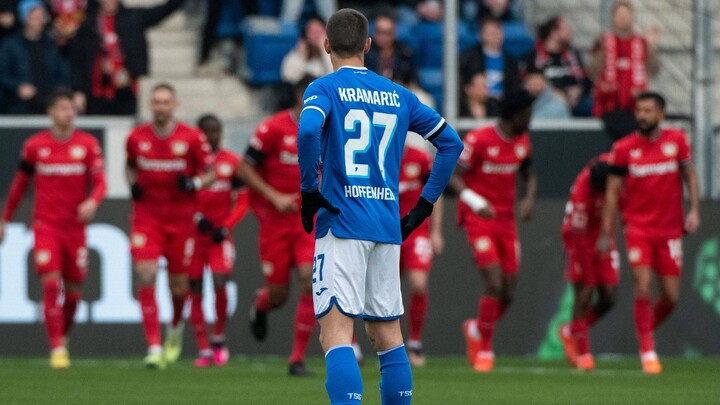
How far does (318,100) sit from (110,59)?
1010cm

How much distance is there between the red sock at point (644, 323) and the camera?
45.2 ft

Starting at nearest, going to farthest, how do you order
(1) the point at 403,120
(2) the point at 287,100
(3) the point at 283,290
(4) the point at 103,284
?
(1) the point at 403,120 → (3) the point at 283,290 → (4) the point at 103,284 → (2) the point at 287,100

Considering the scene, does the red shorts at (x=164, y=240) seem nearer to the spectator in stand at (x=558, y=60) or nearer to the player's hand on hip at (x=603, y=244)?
the player's hand on hip at (x=603, y=244)

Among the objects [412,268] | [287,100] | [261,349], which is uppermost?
[287,100]

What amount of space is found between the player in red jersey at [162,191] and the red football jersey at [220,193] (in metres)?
1.19

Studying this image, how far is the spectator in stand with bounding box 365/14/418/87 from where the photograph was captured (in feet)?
56.6

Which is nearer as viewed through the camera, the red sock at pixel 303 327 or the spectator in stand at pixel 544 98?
the red sock at pixel 303 327

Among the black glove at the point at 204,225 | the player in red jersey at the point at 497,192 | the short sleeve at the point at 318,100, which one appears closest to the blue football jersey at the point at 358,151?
the short sleeve at the point at 318,100

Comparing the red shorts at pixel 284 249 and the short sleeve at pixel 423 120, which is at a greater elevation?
the short sleeve at pixel 423 120

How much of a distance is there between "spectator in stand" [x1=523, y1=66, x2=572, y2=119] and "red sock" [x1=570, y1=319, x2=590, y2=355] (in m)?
3.22

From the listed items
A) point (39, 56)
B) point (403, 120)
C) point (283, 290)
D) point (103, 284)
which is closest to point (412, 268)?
point (283, 290)

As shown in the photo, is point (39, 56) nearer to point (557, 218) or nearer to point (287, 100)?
point (287, 100)

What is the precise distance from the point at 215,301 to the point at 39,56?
3.59m

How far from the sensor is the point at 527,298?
16297 millimetres
